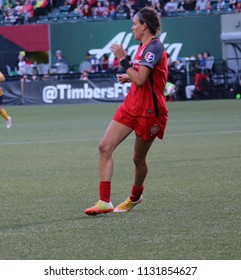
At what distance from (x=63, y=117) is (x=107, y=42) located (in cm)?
1404

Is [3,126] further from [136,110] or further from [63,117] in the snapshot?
[136,110]

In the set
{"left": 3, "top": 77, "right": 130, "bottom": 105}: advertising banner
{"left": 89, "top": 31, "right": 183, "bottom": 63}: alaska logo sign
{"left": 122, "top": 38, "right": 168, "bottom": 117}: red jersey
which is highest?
{"left": 122, "top": 38, "right": 168, "bottom": 117}: red jersey

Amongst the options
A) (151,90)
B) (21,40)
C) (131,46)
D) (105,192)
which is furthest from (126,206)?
(21,40)

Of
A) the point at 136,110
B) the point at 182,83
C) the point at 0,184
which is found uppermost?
the point at 136,110

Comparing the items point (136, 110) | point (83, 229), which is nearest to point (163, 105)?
point (136, 110)

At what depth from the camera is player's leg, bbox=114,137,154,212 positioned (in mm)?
9791

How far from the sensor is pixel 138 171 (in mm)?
9938

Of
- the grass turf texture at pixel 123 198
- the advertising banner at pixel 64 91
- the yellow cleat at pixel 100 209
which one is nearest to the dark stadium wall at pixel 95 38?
the advertising banner at pixel 64 91

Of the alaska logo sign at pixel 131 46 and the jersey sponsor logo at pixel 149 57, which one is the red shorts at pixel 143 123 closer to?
the jersey sponsor logo at pixel 149 57

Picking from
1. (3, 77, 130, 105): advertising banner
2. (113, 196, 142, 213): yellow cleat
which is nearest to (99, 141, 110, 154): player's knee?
(113, 196, 142, 213): yellow cleat

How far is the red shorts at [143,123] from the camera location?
9.59 meters

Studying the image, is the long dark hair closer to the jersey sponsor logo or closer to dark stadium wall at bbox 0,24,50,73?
the jersey sponsor logo

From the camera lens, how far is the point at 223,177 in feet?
42.3

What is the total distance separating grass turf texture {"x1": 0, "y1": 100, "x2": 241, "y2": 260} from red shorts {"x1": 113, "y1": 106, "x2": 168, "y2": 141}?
2.60 ft
